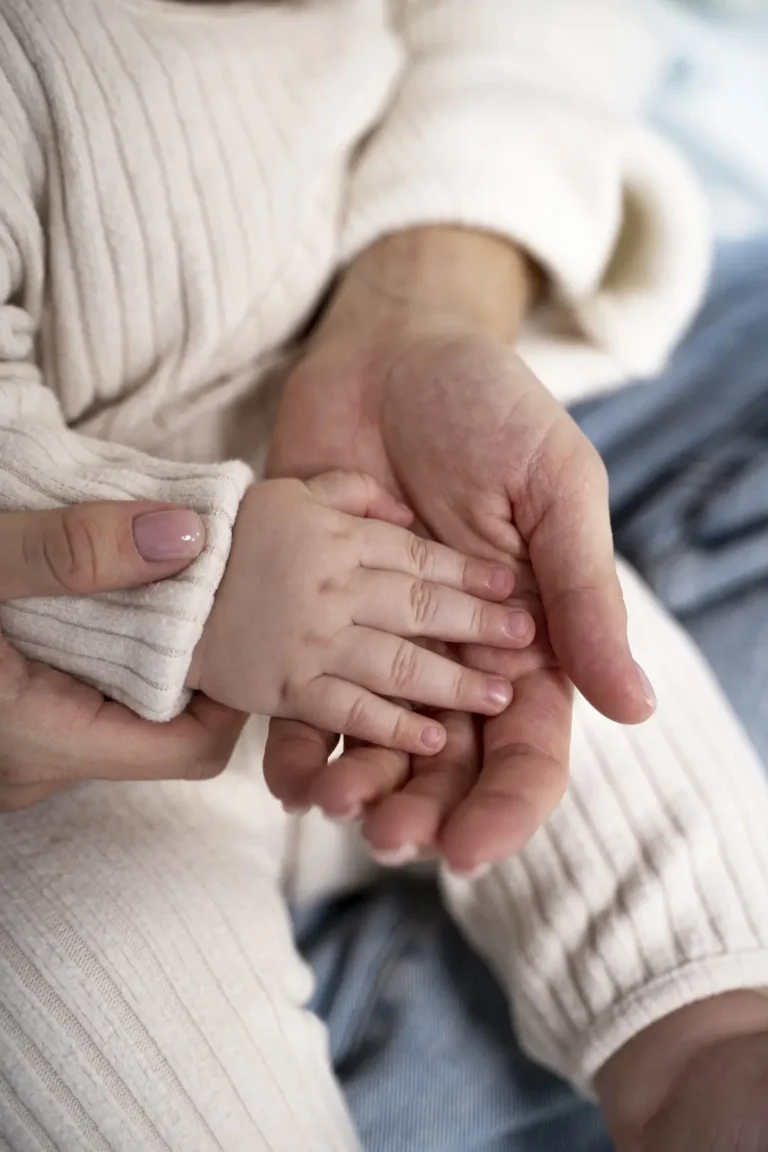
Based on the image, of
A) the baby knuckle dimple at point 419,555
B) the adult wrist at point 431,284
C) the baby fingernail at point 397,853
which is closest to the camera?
the baby fingernail at point 397,853

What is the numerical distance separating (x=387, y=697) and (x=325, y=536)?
9 centimetres

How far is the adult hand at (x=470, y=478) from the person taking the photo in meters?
0.44

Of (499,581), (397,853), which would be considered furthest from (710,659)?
(397,853)

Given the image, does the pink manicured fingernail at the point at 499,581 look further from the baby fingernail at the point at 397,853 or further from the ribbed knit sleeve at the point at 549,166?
the ribbed knit sleeve at the point at 549,166

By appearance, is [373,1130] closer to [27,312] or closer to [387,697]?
[387,697]

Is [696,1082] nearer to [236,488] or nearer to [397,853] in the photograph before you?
[397,853]

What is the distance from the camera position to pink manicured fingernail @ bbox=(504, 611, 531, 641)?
0.48 m

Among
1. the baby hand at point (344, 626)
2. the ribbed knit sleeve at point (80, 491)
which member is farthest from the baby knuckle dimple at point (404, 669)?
the ribbed knit sleeve at point (80, 491)

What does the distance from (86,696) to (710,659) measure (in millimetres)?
460

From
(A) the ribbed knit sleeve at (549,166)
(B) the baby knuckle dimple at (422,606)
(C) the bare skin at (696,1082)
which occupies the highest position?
(A) the ribbed knit sleeve at (549,166)

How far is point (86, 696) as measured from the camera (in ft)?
1.69

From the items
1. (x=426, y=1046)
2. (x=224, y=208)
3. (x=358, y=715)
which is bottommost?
(x=426, y=1046)

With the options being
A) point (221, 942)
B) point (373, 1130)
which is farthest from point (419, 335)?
point (373, 1130)

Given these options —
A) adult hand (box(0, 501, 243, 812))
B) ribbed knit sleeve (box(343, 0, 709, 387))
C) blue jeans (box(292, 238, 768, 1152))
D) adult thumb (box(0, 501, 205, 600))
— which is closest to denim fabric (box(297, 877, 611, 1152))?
blue jeans (box(292, 238, 768, 1152))
